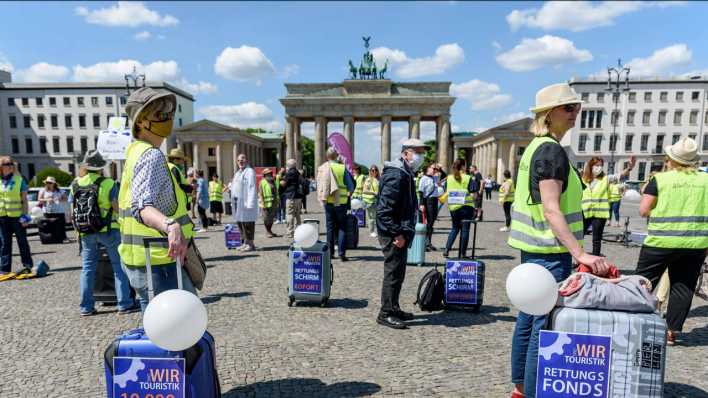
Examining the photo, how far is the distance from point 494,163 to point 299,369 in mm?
68195

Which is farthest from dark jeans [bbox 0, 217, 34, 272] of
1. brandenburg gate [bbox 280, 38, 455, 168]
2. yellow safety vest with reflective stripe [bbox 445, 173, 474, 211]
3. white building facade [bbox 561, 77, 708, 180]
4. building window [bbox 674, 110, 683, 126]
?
building window [bbox 674, 110, 683, 126]

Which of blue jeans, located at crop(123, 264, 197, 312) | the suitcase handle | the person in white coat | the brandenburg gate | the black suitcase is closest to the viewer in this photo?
the suitcase handle

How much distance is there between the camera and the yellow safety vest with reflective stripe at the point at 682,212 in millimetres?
3934

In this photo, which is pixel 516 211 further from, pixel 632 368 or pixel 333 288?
pixel 333 288

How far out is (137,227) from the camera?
8.60 ft

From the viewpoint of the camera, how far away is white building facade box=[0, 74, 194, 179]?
72250 mm

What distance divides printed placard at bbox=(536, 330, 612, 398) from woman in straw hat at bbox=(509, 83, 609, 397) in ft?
0.60

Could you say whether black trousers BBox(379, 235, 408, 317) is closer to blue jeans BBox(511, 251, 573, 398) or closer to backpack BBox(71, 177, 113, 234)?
blue jeans BBox(511, 251, 573, 398)

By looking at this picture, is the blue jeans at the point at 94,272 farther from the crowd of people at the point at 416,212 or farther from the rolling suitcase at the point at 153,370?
the rolling suitcase at the point at 153,370

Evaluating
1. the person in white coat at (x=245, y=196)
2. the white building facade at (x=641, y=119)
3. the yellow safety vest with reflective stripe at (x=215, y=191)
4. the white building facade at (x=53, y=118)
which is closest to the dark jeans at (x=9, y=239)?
the person in white coat at (x=245, y=196)

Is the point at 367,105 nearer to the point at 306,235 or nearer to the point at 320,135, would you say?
the point at 320,135

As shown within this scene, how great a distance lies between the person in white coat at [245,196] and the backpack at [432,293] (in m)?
5.36

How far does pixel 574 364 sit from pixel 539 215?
92 centimetres

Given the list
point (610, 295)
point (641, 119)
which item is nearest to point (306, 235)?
point (610, 295)
